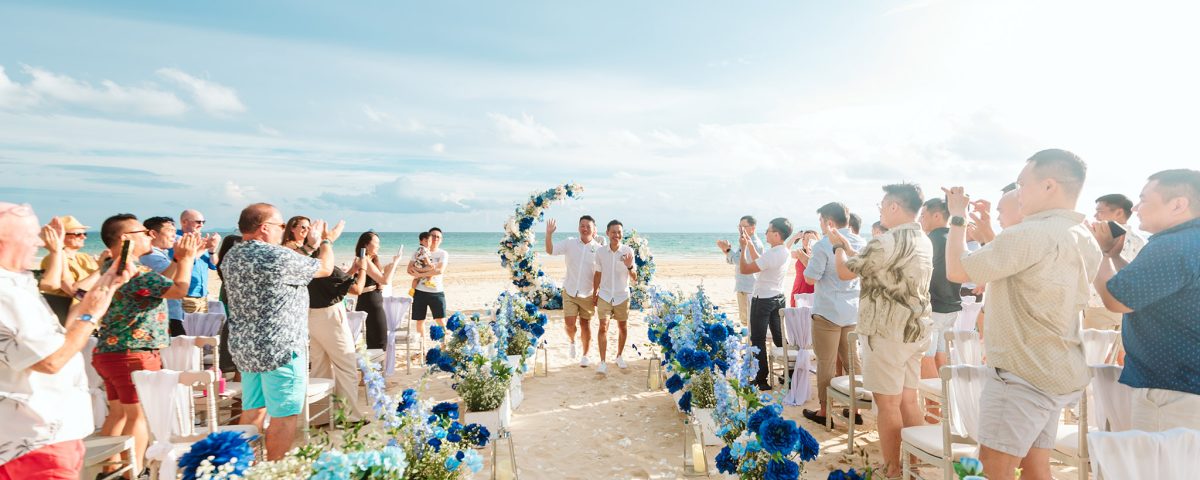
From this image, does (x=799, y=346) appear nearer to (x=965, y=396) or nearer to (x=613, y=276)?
(x=613, y=276)

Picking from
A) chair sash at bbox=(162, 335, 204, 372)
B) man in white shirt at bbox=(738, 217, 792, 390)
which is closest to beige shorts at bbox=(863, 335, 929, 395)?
man in white shirt at bbox=(738, 217, 792, 390)

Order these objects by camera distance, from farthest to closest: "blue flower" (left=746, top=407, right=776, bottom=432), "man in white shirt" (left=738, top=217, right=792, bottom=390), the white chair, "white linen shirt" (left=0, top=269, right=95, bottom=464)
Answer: "man in white shirt" (left=738, top=217, right=792, bottom=390)
the white chair
"blue flower" (left=746, top=407, right=776, bottom=432)
"white linen shirt" (left=0, top=269, right=95, bottom=464)

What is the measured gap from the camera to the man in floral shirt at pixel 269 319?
3326 millimetres

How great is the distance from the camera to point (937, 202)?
14.3 feet

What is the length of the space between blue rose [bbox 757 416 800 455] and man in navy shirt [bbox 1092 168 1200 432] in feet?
5.35

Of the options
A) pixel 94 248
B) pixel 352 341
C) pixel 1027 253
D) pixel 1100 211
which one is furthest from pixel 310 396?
pixel 94 248

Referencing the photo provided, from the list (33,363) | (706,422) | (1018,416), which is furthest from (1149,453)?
→ (33,363)

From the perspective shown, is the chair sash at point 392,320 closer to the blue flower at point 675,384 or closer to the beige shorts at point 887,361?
the blue flower at point 675,384

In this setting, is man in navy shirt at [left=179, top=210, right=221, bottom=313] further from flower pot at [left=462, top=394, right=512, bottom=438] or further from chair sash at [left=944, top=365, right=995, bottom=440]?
Answer: chair sash at [left=944, top=365, right=995, bottom=440]

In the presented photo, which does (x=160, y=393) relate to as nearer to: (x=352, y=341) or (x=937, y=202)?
(x=352, y=341)

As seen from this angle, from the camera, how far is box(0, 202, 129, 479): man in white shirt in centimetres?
204

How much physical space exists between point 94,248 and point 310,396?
54380 mm

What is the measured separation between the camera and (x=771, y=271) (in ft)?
19.2

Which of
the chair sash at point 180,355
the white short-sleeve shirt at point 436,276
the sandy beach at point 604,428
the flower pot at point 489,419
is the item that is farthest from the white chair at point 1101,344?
the white short-sleeve shirt at point 436,276
